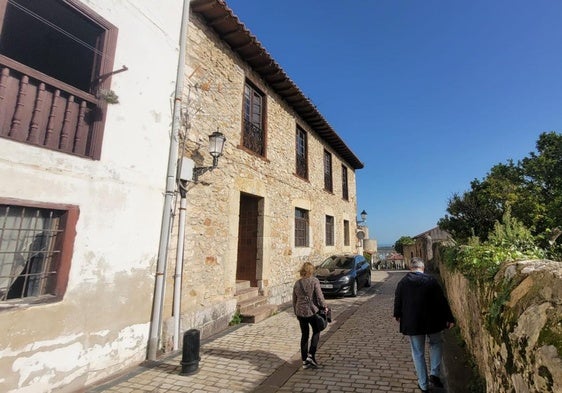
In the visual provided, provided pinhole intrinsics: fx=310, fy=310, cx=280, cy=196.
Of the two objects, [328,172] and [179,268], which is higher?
[328,172]

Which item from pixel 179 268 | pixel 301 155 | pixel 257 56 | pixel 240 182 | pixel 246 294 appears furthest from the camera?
pixel 301 155

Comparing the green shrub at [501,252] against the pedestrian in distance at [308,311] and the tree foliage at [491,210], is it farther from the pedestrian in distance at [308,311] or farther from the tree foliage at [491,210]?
the tree foliage at [491,210]

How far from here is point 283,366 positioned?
4.55 meters

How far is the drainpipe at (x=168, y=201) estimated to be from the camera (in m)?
4.90

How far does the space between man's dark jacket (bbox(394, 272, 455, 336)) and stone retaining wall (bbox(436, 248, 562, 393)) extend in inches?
27.8

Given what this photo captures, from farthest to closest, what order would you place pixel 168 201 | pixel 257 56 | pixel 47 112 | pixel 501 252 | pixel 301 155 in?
pixel 301 155, pixel 257 56, pixel 168 201, pixel 47 112, pixel 501 252

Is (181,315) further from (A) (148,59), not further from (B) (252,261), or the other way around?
(A) (148,59)

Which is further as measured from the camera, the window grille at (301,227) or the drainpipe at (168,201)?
the window grille at (301,227)

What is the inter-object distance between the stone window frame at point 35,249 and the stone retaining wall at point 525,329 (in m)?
4.57

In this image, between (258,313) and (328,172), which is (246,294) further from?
(328,172)

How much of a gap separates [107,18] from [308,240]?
865 cm

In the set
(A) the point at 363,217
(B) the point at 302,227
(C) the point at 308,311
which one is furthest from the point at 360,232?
(C) the point at 308,311

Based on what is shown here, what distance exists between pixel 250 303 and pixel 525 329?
6.26 metres

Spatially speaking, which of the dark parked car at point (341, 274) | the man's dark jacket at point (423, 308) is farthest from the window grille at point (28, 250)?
the dark parked car at point (341, 274)
